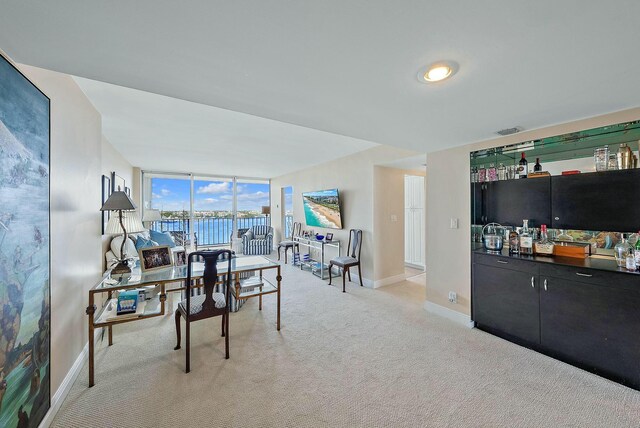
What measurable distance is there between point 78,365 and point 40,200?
148 cm

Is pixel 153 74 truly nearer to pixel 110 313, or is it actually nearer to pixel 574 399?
pixel 110 313

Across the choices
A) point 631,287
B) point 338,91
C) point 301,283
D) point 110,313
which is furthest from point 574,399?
point 110,313

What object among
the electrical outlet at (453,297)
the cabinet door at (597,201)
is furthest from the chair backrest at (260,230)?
the cabinet door at (597,201)

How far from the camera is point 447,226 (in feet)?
10.2

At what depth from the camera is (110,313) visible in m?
2.12

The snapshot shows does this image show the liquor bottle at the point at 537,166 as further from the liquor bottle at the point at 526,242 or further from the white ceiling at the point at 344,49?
the white ceiling at the point at 344,49

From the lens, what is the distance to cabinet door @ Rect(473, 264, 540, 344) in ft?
7.67

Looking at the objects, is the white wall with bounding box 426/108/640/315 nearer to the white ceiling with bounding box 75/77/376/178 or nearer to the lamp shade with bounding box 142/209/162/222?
the white ceiling with bounding box 75/77/376/178

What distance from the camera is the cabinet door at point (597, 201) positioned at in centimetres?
197

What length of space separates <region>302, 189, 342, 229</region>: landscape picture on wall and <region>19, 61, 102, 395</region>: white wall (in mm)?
3575

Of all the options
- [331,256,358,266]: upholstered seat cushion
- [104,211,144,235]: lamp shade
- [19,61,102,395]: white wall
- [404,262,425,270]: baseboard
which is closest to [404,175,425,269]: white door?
[404,262,425,270]: baseboard

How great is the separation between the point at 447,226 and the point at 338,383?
2.25m

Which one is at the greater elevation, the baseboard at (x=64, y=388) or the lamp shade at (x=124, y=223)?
the lamp shade at (x=124, y=223)

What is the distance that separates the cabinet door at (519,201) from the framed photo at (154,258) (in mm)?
3695
